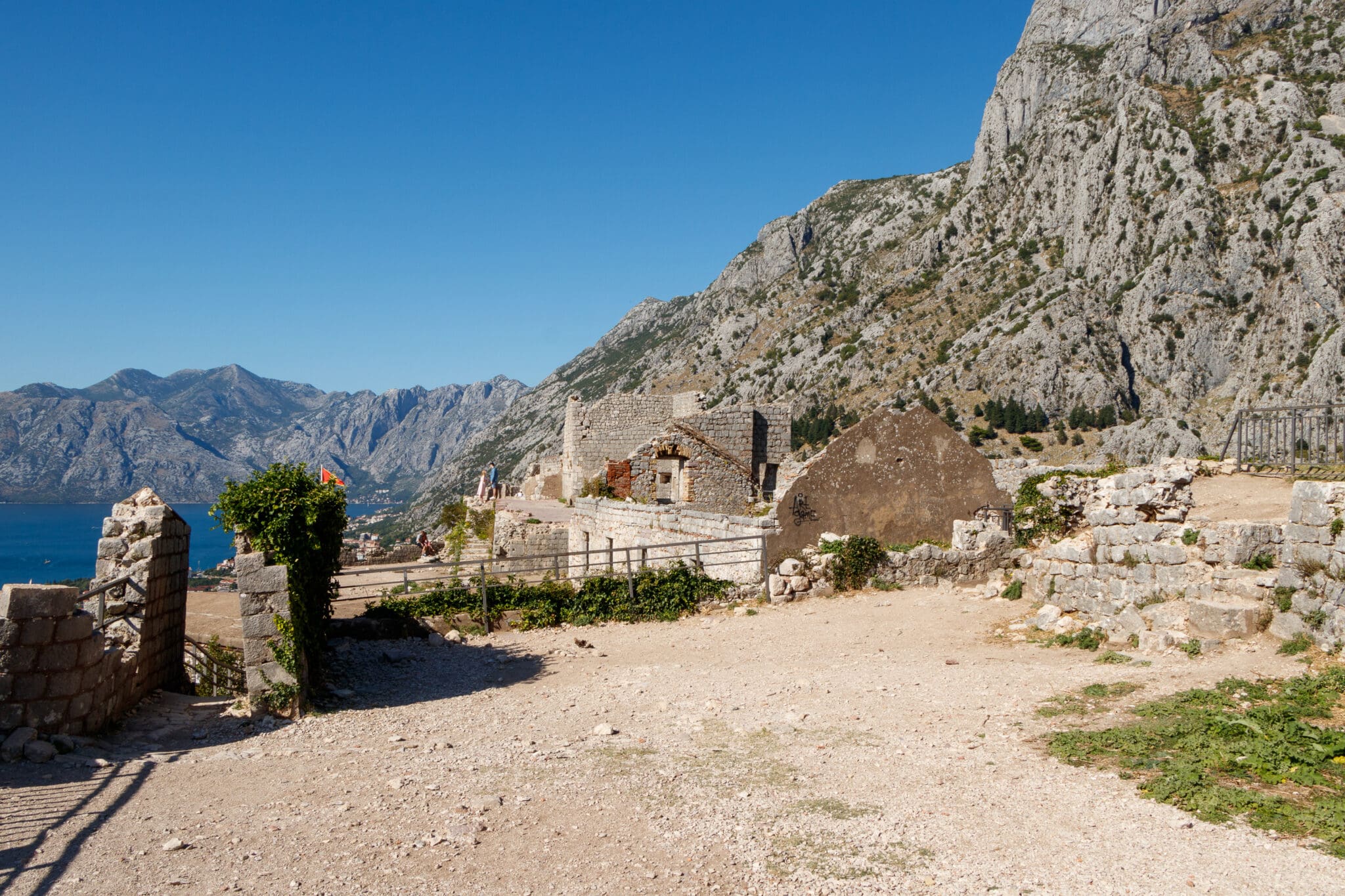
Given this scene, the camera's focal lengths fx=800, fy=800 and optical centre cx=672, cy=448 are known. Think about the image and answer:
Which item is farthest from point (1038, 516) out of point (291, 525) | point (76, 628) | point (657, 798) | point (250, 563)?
point (76, 628)

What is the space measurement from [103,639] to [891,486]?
1456 centimetres

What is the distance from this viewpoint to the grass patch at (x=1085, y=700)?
7.88 meters

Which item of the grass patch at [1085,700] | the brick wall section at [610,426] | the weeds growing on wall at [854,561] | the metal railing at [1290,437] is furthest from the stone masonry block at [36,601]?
the brick wall section at [610,426]

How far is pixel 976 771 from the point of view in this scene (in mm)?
6539

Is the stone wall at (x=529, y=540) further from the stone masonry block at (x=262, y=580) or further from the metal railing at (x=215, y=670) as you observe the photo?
the stone masonry block at (x=262, y=580)

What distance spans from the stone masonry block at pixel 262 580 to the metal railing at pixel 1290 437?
52.8 feet

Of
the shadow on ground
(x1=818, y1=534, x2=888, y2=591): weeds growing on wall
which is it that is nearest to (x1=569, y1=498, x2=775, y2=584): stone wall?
(x1=818, y1=534, x2=888, y2=591): weeds growing on wall

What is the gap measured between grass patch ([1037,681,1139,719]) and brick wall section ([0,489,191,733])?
9.27 metres

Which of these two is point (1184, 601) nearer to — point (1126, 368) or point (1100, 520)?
point (1100, 520)

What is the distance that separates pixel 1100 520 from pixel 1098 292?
8518cm

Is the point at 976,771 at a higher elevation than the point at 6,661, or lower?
lower

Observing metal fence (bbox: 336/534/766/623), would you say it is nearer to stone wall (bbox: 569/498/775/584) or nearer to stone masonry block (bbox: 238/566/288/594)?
stone wall (bbox: 569/498/775/584)

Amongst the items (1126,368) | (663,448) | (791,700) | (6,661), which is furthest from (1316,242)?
(6,661)

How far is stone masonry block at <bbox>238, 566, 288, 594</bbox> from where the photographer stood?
8.59 m
